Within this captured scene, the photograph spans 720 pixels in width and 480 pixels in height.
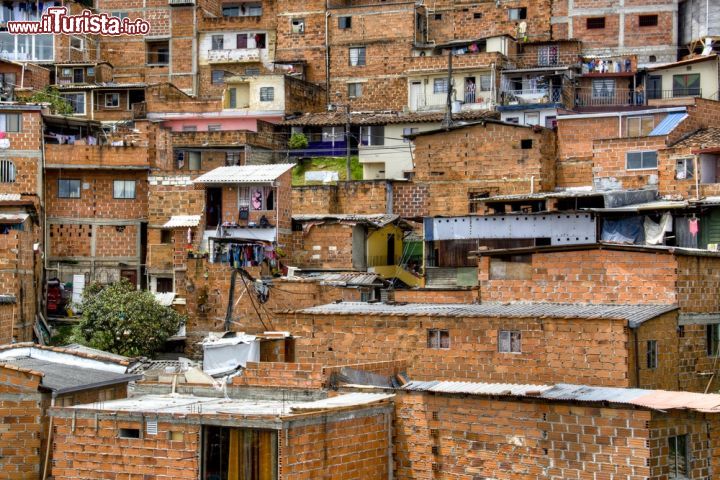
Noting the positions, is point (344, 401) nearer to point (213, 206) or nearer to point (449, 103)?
point (213, 206)

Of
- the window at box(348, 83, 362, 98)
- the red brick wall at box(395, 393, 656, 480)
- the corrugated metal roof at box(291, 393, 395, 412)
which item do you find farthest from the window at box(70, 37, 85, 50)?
the red brick wall at box(395, 393, 656, 480)

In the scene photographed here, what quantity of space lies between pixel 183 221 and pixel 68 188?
4.50m

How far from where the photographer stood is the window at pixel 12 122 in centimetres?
3756

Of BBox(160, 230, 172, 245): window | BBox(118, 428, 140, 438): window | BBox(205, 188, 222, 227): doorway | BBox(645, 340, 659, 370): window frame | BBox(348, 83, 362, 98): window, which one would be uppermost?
BBox(348, 83, 362, 98): window

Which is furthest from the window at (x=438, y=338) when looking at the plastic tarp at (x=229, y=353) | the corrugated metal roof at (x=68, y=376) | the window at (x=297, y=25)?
the window at (x=297, y=25)

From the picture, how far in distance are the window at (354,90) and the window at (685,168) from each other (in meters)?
18.4

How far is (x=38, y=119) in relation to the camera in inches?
1484

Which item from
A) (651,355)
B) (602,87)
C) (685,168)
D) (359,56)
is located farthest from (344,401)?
(359,56)

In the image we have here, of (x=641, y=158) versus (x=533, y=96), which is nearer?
(x=641, y=158)

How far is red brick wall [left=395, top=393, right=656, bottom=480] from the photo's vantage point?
17609 mm

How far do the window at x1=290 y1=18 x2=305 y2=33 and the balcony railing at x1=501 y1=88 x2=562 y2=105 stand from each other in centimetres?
1048

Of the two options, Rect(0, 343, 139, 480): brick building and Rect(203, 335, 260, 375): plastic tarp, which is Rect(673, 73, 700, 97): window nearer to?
Rect(203, 335, 260, 375): plastic tarp

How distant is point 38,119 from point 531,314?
67.7ft

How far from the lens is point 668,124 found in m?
34.2
